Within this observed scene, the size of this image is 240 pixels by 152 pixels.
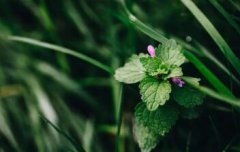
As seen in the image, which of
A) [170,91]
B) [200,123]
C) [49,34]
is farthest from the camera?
[49,34]

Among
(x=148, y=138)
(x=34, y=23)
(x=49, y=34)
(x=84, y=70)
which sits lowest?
(x=148, y=138)

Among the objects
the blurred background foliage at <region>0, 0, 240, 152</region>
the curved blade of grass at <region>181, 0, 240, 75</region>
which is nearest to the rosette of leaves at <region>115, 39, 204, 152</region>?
the curved blade of grass at <region>181, 0, 240, 75</region>

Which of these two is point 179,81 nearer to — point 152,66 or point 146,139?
point 152,66

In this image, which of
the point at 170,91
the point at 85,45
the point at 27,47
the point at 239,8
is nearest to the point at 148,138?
the point at 170,91

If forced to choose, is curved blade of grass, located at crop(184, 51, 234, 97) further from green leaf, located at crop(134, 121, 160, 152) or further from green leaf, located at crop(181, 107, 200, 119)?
green leaf, located at crop(134, 121, 160, 152)

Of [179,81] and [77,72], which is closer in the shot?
[179,81]

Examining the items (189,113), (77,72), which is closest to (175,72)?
(189,113)

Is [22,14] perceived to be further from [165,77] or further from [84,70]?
[165,77]
